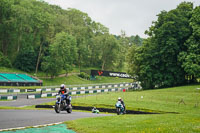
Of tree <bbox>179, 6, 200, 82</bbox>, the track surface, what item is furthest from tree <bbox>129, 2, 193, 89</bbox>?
the track surface

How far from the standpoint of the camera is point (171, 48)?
51.5 meters

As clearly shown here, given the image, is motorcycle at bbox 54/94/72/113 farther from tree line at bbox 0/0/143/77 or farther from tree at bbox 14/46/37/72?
tree at bbox 14/46/37/72

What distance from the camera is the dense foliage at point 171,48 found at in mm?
50344

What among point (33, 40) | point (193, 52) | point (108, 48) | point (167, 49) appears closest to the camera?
point (193, 52)

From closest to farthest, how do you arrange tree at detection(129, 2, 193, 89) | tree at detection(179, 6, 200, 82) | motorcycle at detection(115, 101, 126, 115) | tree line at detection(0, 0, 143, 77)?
motorcycle at detection(115, 101, 126, 115)
tree at detection(179, 6, 200, 82)
tree at detection(129, 2, 193, 89)
tree line at detection(0, 0, 143, 77)

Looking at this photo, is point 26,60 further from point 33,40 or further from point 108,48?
point 108,48

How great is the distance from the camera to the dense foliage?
165 feet

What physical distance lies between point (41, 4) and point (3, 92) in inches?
2128

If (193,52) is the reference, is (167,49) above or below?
above

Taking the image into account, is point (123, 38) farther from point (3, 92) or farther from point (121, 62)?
point (3, 92)

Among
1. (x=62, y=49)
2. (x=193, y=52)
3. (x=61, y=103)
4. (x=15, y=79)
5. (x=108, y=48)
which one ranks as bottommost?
(x=61, y=103)

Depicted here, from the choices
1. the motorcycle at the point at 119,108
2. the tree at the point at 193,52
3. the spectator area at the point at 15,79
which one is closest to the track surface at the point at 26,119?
the motorcycle at the point at 119,108

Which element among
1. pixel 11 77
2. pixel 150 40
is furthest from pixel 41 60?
pixel 150 40

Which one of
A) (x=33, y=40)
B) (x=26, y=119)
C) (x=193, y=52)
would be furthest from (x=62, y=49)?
(x=26, y=119)
